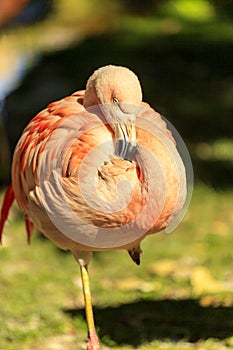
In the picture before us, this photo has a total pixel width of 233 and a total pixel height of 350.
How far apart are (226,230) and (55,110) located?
244cm

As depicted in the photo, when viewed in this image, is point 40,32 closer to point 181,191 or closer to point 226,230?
point 226,230

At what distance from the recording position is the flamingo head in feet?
10.7

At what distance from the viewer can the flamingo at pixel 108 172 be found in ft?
10.7

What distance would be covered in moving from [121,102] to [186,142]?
4.01 metres

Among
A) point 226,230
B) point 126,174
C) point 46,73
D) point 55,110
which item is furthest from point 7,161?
point 126,174

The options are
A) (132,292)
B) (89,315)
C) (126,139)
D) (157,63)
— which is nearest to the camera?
(126,139)

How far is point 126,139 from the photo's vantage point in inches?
129

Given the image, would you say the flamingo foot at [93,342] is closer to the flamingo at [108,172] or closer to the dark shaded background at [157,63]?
the flamingo at [108,172]

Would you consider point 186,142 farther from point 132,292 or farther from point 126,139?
point 126,139

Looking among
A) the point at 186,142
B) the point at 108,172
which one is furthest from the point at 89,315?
the point at 186,142

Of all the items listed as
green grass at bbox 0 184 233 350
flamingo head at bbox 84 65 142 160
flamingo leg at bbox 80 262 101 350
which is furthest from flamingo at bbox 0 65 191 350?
green grass at bbox 0 184 233 350

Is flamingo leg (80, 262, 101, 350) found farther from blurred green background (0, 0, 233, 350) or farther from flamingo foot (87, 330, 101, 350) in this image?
blurred green background (0, 0, 233, 350)

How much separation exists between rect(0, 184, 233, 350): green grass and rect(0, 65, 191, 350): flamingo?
953 mm

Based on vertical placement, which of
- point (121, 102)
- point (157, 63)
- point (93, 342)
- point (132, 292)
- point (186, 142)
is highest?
point (121, 102)
